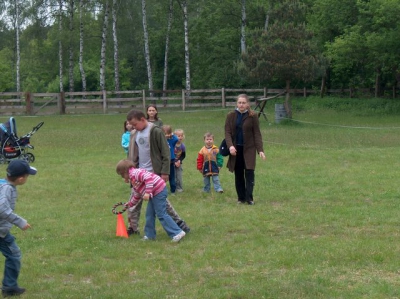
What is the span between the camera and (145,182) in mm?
8508

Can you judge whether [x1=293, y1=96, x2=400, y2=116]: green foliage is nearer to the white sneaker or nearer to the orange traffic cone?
the orange traffic cone

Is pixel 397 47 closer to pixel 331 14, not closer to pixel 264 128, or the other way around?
pixel 331 14

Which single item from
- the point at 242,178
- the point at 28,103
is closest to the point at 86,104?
the point at 28,103

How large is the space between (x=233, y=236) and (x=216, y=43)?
44345mm

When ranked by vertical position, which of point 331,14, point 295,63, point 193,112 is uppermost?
point 331,14

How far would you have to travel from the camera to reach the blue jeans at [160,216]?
8578 mm

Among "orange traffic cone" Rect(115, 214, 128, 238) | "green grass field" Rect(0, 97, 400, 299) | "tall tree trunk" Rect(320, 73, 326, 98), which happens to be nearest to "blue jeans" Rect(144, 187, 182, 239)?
"green grass field" Rect(0, 97, 400, 299)

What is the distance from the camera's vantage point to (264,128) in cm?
2753

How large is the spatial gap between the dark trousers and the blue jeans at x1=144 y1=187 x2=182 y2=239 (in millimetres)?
2758

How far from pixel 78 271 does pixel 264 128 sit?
2061 cm

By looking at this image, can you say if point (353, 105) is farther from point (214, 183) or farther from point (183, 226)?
point (183, 226)

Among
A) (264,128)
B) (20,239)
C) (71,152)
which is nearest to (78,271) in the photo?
(20,239)

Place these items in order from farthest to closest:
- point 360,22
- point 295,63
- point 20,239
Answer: point 360,22 → point 295,63 → point 20,239

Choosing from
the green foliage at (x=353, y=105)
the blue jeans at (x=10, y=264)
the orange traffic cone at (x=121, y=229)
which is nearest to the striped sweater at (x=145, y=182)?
the orange traffic cone at (x=121, y=229)
